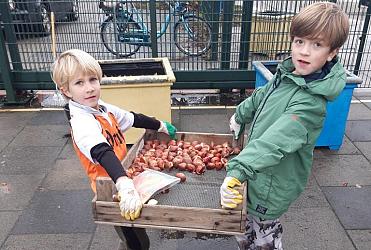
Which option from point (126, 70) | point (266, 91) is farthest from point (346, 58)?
point (266, 91)

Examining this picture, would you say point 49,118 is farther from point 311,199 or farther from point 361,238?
point 361,238

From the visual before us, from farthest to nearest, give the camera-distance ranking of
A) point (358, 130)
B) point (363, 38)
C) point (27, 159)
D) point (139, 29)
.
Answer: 1. point (363, 38)
2. point (139, 29)
3. point (358, 130)
4. point (27, 159)

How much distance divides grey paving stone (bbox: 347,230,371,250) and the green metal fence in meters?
3.24

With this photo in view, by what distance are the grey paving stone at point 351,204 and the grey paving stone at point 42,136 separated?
10.7 ft

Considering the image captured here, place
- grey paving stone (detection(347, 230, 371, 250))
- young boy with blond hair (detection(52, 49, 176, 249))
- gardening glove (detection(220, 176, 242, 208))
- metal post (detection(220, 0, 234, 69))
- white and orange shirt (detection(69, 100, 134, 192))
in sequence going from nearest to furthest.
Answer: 1. gardening glove (detection(220, 176, 242, 208))
2. young boy with blond hair (detection(52, 49, 176, 249))
3. white and orange shirt (detection(69, 100, 134, 192))
4. grey paving stone (detection(347, 230, 371, 250))
5. metal post (detection(220, 0, 234, 69))

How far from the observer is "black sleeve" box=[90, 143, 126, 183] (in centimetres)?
182

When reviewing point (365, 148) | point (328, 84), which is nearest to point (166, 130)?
point (328, 84)

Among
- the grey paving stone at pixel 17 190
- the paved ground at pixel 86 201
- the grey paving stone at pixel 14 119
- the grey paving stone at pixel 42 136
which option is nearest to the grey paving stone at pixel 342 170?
the paved ground at pixel 86 201

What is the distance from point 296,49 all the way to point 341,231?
198cm

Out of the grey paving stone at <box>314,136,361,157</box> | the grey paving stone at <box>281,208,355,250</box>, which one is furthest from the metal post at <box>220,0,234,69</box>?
the grey paving stone at <box>281,208,355,250</box>

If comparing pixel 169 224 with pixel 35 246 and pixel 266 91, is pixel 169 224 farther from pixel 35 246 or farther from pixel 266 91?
pixel 35 246

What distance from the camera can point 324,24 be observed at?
1747 millimetres

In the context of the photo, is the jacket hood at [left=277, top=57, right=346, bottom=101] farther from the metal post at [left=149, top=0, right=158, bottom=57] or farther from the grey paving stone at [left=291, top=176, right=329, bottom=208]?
the metal post at [left=149, top=0, right=158, bottom=57]

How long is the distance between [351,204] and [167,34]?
3.40 m
